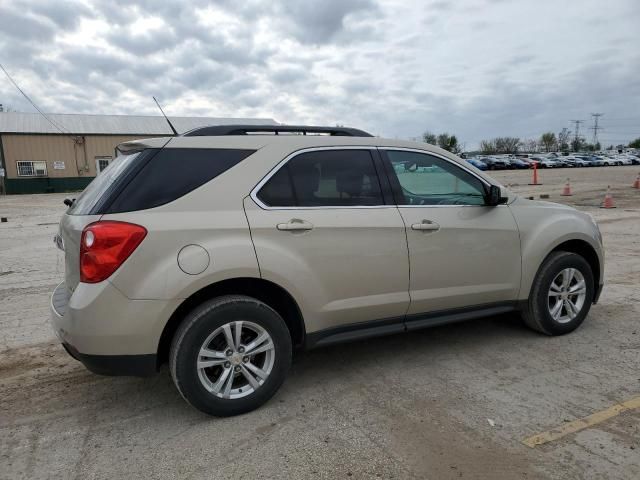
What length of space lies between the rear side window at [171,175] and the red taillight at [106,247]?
0.13m

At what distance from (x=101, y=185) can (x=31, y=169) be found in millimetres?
37343

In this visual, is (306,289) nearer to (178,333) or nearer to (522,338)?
(178,333)

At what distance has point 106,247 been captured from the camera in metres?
2.91

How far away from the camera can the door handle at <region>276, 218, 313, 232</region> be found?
3301 millimetres

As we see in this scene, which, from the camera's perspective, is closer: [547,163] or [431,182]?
[431,182]

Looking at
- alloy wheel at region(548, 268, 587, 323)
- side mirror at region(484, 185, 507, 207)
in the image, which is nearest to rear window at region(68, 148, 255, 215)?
side mirror at region(484, 185, 507, 207)

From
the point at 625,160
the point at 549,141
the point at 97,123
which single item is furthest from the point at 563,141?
the point at 97,123

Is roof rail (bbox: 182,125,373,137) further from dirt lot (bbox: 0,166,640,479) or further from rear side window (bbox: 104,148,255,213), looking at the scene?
dirt lot (bbox: 0,166,640,479)

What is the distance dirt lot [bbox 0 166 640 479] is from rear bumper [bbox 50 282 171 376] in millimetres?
481

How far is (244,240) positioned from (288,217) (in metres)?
0.35

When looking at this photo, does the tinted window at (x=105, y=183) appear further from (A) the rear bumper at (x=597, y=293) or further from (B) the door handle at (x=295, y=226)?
(A) the rear bumper at (x=597, y=293)

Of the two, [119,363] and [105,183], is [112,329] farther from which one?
[105,183]

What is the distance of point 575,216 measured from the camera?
468cm

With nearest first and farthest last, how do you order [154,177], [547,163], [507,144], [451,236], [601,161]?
1. [154,177]
2. [451,236]
3. [547,163]
4. [601,161]
5. [507,144]
